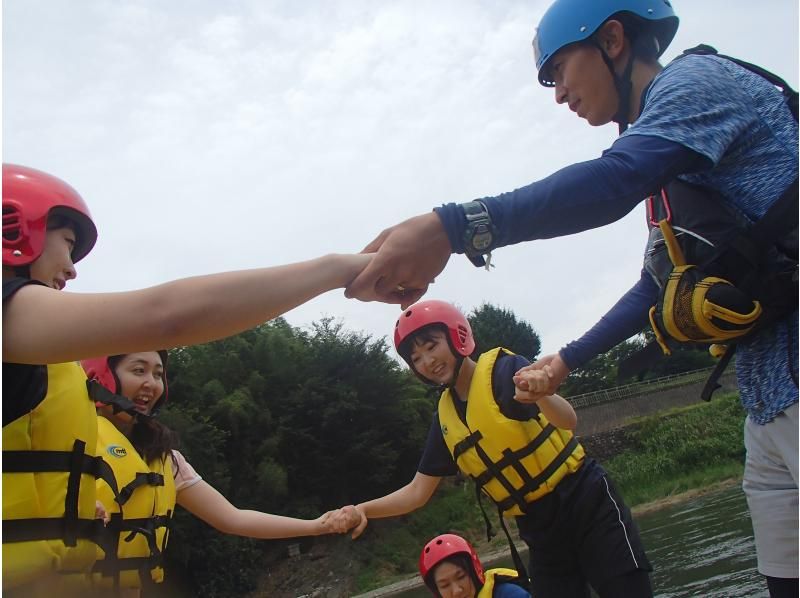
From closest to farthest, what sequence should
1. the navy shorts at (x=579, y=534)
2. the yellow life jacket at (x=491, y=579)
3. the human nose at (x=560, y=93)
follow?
the human nose at (x=560, y=93) → the navy shorts at (x=579, y=534) → the yellow life jacket at (x=491, y=579)

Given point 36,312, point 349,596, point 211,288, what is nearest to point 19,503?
point 36,312

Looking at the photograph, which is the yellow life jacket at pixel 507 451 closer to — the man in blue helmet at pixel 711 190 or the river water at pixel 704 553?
the man in blue helmet at pixel 711 190

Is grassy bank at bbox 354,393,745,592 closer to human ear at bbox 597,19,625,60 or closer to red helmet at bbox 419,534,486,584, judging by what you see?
red helmet at bbox 419,534,486,584

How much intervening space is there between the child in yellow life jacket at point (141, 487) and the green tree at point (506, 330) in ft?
163

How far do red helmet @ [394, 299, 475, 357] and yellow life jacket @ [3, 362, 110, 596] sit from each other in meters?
2.25

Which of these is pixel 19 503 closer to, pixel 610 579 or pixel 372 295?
pixel 372 295

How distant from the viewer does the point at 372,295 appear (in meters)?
2.31

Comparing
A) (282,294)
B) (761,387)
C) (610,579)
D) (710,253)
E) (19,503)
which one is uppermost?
(282,294)

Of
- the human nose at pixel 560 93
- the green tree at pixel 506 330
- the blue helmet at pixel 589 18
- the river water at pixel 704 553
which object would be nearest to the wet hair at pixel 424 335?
the human nose at pixel 560 93

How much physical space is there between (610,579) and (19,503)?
2.87m

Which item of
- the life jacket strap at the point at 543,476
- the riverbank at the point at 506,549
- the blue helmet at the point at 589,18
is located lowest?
the riverbank at the point at 506,549

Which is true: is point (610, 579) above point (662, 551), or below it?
above

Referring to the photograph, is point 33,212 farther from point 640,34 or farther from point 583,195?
point 640,34

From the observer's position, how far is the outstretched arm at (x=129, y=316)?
1.67m
